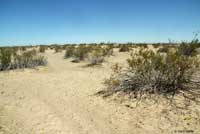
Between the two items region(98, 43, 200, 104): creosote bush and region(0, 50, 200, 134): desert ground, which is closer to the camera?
region(0, 50, 200, 134): desert ground

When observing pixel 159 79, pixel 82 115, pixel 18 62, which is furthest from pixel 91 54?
pixel 82 115

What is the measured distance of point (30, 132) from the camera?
17.5 ft

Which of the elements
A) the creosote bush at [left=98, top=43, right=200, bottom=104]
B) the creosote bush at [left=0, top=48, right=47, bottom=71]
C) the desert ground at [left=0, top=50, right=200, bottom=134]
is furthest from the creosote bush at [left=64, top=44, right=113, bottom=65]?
the creosote bush at [left=98, top=43, right=200, bottom=104]

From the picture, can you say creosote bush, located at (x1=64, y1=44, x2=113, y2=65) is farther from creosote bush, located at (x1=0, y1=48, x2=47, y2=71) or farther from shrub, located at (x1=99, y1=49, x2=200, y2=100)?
shrub, located at (x1=99, y1=49, x2=200, y2=100)

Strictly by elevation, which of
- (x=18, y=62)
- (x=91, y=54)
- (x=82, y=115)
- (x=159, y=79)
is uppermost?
(x=91, y=54)

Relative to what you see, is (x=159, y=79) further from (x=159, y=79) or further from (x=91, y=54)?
(x=91, y=54)

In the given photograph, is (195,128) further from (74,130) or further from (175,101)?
(74,130)

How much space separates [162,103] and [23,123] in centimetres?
366

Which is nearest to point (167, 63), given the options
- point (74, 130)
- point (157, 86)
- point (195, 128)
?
point (157, 86)

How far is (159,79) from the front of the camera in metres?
7.81

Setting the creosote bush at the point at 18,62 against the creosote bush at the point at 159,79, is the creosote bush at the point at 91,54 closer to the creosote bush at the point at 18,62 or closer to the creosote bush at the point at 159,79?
the creosote bush at the point at 18,62

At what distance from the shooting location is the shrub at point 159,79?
7.42 m

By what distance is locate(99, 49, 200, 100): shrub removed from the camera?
742cm

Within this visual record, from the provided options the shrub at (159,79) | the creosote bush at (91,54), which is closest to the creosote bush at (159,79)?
the shrub at (159,79)
